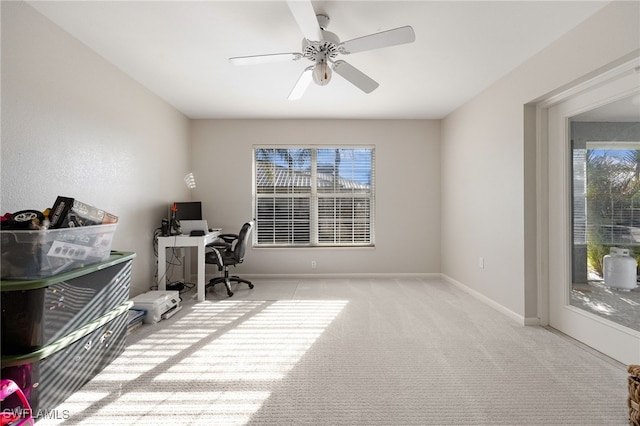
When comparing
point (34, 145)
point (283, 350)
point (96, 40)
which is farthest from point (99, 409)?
point (96, 40)

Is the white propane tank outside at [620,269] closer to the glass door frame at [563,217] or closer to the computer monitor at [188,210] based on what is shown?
the glass door frame at [563,217]

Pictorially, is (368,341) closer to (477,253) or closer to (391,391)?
(391,391)

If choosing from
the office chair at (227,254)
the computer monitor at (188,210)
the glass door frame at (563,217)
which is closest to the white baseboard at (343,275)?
the office chair at (227,254)

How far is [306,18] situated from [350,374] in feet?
7.43

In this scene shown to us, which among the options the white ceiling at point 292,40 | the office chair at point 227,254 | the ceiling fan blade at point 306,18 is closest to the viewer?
the ceiling fan blade at point 306,18

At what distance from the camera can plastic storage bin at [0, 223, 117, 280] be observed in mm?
1406

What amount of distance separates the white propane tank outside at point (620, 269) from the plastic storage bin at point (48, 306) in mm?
3662

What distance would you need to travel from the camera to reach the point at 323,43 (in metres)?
1.95

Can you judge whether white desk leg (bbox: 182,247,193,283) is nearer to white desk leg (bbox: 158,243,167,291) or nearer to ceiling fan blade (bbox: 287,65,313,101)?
white desk leg (bbox: 158,243,167,291)

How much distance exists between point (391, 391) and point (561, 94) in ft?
8.91

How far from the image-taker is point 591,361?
6.48 feet

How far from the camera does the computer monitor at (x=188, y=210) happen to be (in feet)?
12.0

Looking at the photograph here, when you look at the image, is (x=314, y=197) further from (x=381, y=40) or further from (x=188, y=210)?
→ (x=381, y=40)

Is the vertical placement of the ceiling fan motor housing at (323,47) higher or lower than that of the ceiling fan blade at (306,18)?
higher
